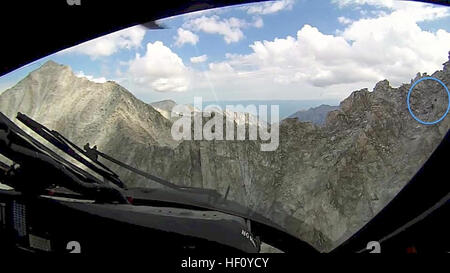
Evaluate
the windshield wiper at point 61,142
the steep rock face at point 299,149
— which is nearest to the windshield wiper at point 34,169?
the windshield wiper at point 61,142

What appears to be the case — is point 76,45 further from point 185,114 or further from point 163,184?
point 163,184

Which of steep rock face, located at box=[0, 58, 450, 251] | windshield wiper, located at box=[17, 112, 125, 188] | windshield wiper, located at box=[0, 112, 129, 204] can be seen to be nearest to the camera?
windshield wiper, located at box=[0, 112, 129, 204]

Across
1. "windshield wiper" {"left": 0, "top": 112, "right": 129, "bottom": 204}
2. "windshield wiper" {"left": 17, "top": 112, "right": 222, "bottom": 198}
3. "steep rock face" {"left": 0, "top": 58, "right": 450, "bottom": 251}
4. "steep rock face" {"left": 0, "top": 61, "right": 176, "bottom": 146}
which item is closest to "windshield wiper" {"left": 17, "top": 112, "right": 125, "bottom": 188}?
"windshield wiper" {"left": 17, "top": 112, "right": 222, "bottom": 198}

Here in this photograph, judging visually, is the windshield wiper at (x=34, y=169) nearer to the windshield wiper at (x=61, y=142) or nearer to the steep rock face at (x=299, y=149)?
the windshield wiper at (x=61, y=142)

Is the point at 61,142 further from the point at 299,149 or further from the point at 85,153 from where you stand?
the point at 299,149

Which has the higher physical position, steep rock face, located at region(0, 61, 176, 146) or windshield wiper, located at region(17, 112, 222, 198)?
steep rock face, located at region(0, 61, 176, 146)

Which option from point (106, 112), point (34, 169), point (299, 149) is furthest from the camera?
point (299, 149)

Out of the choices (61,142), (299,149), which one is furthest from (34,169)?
(299,149)

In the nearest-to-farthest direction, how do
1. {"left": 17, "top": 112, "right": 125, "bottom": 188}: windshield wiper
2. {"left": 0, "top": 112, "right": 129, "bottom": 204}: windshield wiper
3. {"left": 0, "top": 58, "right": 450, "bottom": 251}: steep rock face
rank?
{"left": 0, "top": 112, "right": 129, "bottom": 204}: windshield wiper < {"left": 17, "top": 112, "right": 125, "bottom": 188}: windshield wiper < {"left": 0, "top": 58, "right": 450, "bottom": 251}: steep rock face

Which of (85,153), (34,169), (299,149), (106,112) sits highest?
(106,112)

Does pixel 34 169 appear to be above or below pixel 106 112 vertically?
below

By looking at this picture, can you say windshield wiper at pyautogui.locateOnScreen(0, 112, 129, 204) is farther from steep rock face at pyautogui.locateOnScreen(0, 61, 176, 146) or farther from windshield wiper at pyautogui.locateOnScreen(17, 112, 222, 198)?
steep rock face at pyautogui.locateOnScreen(0, 61, 176, 146)
